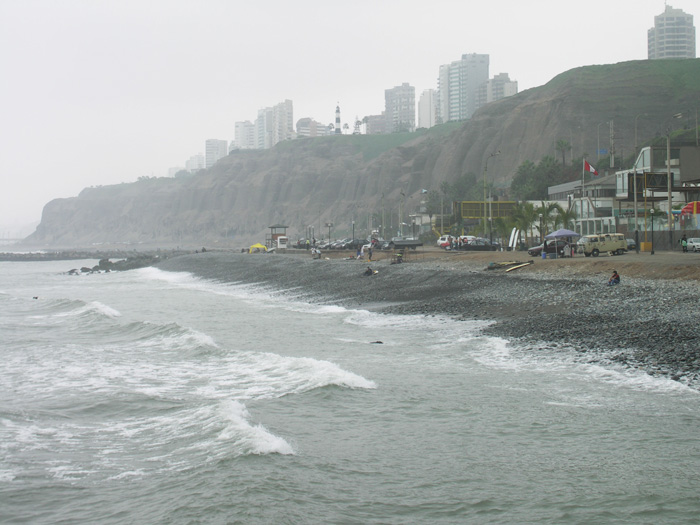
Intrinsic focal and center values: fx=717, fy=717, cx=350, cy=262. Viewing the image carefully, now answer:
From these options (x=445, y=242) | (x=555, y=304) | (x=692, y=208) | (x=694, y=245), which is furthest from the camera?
(x=445, y=242)

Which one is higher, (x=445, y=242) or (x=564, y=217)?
(x=564, y=217)

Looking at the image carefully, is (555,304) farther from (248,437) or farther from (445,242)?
(445,242)

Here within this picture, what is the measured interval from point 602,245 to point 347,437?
30266 mm

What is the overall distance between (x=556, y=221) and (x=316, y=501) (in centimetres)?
4606

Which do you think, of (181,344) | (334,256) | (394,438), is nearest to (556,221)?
(334,256)

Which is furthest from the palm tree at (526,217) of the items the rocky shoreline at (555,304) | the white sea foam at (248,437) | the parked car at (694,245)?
the white sea foam at (248,437)

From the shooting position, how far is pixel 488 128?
145125mm

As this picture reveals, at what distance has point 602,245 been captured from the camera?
123 feet

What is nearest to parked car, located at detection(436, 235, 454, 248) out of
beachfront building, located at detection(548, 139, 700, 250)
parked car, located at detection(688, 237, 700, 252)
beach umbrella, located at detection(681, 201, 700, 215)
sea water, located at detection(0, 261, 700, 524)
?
beachfront building, located at detection(548, 139, 700, 250)

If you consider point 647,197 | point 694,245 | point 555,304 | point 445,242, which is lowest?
point 555,304

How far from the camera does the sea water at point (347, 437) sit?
7.89m

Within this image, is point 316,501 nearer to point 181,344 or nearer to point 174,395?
point 174,395

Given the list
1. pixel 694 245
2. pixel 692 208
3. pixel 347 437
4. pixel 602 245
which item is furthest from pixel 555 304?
pixel 692 208

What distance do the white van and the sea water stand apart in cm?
1989
